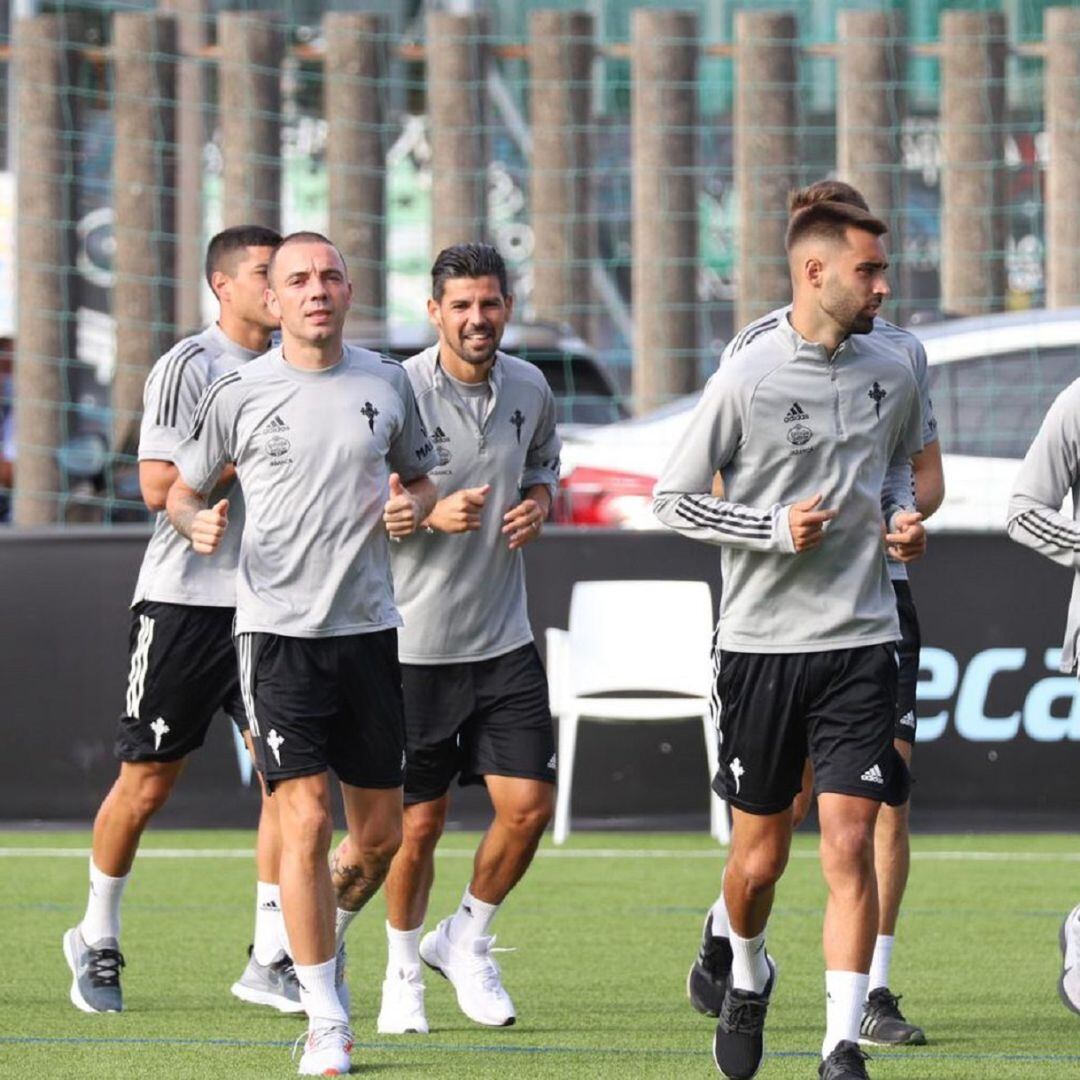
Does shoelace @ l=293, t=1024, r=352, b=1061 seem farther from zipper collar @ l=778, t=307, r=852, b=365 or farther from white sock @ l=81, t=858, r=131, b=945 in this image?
zipper collar @ l=778, t=307, r=852, b=365

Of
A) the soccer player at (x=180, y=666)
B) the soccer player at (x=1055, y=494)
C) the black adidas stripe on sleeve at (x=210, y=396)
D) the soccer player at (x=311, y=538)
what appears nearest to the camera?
the soccer player at (x=311, y=538)

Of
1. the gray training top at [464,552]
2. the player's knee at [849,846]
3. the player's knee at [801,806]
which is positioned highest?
the gray training top at [464,552]

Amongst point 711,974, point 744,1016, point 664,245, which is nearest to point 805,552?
point 744,1016

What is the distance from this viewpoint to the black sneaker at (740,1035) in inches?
262

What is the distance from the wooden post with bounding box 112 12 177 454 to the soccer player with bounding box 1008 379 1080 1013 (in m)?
7.29

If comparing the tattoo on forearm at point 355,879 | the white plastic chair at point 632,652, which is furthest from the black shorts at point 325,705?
the white plastic chair at point 632,652

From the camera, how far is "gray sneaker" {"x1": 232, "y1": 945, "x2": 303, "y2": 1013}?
806 cm

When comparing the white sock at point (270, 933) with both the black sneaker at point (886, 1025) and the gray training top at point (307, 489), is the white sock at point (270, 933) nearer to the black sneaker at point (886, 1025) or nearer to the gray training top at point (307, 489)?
the gray training top at point (307, 489)

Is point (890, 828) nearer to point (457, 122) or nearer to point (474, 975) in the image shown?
point (474, 975)

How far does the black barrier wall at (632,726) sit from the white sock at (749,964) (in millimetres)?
5353

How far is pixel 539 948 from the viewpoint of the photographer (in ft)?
30.7

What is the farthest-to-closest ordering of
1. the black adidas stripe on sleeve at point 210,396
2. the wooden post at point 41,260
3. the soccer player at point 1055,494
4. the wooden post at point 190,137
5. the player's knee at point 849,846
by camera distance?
the wooden post at point 190,137
the wooden post at point 41,260
the soccer player at point 1055,494
the black adidas stripe on sleeve at point 210,396
the player's knee at point 849,846

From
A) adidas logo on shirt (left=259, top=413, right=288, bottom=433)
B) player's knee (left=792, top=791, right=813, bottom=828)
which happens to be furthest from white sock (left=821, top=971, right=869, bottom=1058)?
adidas logo on shirt (left=259, top=413, right=288, bottom=433)

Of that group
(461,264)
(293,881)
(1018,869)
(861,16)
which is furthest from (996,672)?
(293,881)
